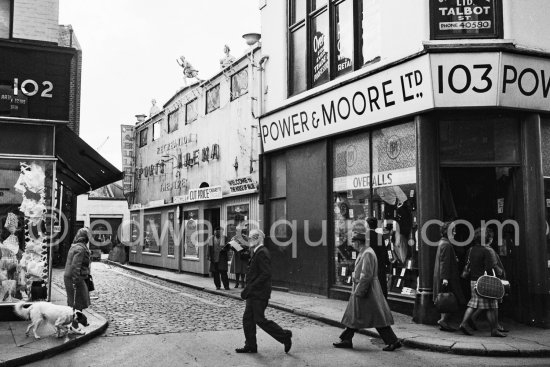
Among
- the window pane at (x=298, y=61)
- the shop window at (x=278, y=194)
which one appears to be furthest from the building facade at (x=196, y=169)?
the window pane at (x=298, y=61)

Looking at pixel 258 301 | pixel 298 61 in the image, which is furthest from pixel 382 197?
pixel 298 61

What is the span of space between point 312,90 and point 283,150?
7.90 feet

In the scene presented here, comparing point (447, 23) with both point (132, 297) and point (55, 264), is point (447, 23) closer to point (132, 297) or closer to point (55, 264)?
point (132, 297)

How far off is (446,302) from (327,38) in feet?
25.3

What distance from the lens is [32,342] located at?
8.84 metres

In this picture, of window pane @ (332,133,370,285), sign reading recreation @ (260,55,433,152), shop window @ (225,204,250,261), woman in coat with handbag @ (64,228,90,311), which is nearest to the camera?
woman in coat with handbag @ (64,228,90,311)

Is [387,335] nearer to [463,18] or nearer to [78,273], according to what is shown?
[78,273]

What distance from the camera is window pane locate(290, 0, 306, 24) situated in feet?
51.8

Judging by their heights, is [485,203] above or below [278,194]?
below

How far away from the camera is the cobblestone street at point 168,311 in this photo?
34.7 ft

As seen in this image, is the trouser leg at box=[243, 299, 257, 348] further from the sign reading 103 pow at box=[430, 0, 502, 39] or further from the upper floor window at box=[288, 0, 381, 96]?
the upper floor window at box=[288, 0, 381, 96]

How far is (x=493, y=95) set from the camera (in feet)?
34.5

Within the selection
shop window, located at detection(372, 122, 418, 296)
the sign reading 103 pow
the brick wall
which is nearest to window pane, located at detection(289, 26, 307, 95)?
shop window, located at detection(372, 122, 418, 296)

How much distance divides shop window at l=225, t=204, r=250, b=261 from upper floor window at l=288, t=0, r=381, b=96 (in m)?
4.67
